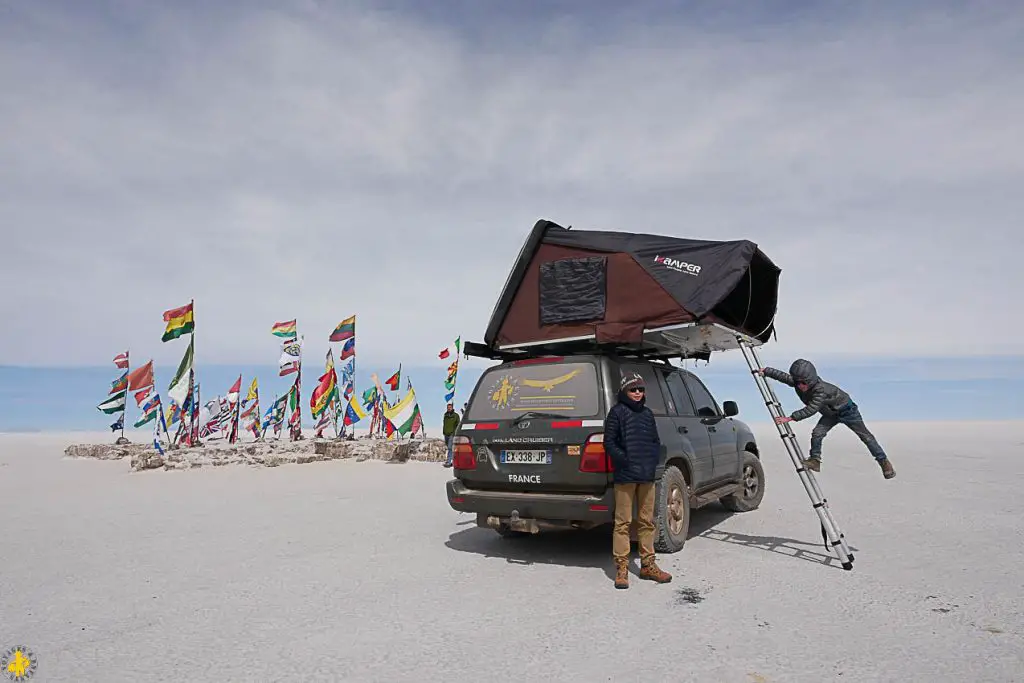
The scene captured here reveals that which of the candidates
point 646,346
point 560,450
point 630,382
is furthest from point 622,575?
point 646,346

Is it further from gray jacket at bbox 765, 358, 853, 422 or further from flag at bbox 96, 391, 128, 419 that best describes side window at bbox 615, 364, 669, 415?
flag at bbox 96, 391, 128, 419

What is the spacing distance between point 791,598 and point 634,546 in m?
1.96

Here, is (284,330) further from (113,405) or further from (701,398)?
(701,398)

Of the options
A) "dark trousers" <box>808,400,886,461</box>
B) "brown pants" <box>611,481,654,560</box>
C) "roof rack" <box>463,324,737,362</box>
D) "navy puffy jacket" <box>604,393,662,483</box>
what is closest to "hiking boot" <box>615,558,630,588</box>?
"brown pants" <box>611,481,654,560</box>

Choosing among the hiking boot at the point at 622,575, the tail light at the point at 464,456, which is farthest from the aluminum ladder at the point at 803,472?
the tail light at the point at 464,456

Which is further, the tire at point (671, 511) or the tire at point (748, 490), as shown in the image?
the tire at point (748, 490)

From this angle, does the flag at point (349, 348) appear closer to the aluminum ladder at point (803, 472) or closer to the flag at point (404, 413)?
the flag at point (404, 413)

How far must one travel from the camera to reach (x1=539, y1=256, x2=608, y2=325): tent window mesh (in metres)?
6.72

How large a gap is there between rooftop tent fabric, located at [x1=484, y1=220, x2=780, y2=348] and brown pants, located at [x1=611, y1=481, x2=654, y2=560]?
1581 millimetres

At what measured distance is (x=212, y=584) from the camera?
214 inches

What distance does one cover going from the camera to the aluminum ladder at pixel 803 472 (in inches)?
221

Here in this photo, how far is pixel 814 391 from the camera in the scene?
20.7 feet

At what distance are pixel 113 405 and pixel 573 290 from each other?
28085mm
